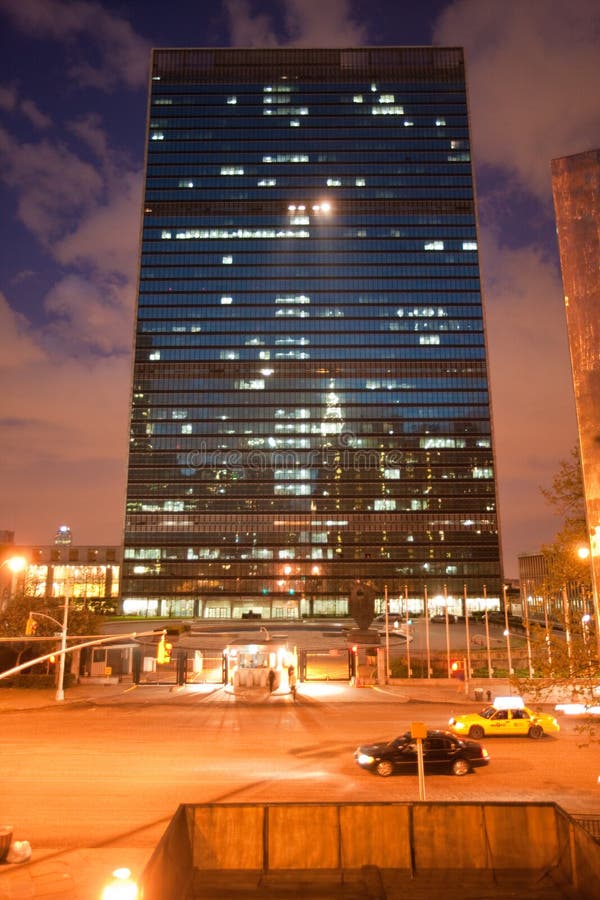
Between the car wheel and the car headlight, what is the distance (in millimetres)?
3017

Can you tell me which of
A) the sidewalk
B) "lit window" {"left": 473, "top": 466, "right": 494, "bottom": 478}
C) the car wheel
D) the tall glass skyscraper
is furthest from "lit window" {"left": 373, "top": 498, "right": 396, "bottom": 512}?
the car wheel

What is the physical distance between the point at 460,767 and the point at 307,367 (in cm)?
12706

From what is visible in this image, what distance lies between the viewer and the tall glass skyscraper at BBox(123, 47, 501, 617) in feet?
454

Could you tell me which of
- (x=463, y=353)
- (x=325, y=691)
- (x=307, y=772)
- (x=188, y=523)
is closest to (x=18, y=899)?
(x=307, y=772)

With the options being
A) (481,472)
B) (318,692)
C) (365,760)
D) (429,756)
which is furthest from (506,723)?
(481,472)

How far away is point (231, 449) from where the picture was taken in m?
141

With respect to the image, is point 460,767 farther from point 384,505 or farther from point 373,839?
point 384,505

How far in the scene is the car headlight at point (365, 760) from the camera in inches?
806

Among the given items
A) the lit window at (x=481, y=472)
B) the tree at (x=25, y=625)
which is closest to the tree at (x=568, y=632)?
the tree at (x=25, y=625)

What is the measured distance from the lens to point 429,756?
20781 mm

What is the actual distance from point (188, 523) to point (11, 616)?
95.6 metres

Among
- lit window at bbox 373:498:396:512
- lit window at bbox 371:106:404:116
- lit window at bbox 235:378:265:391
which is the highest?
lit window at bbox 371:106:404:116

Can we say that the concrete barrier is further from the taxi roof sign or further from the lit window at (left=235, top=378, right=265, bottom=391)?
the lit window at (left=235, top=378, right=265, bottom=391)

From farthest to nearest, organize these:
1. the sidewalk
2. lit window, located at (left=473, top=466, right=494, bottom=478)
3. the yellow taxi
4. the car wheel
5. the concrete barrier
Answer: lit window, located at (left=473, top=466, right=494, bottom=478) → the sidewalk → the yellow taxi → the car wheel → the concrete barrier
